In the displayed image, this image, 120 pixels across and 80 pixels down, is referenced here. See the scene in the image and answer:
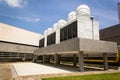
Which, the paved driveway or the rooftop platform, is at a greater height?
the rooftop platform

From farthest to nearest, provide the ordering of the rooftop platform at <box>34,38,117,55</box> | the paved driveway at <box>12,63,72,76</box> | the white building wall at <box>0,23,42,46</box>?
1. the white building wall at <box>0,23,42,46</box>
2. the rooftop platform at <box>34,38,117,55</box>
3. the paved driveway at <box>12,63,72,76</box>

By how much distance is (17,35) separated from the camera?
39688mm

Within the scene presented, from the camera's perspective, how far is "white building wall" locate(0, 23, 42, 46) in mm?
35562

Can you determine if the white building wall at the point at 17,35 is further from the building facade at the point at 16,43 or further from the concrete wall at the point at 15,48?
the concrete wall at the point at 15,48

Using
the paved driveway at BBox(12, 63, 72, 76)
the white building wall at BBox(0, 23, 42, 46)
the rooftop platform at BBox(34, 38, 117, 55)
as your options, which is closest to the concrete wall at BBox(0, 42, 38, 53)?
the white building wall at BBox(0, 23, 42, 46)

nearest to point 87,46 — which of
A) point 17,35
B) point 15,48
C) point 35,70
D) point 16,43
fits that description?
point 35,70

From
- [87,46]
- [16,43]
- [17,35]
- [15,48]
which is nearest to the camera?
[87,46]

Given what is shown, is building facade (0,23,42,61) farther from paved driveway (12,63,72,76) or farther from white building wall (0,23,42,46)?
paved driveway (12,63,72,76)

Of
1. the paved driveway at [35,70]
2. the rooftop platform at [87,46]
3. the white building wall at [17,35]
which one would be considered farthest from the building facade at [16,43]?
the rooftop platform at [87,46]

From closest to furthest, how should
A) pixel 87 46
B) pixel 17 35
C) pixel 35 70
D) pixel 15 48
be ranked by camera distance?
pixel 87 46
pixel 35 70
pixel 15 48
pixel 17 35

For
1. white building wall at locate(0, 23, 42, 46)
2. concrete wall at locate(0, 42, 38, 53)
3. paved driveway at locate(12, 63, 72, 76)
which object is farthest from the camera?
white building wall at locate(0, 23, 42, 46)

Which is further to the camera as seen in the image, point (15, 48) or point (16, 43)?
point (16, 43)

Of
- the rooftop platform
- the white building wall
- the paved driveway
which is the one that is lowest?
the paved driveway

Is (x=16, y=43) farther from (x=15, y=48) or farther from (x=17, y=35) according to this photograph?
(x=17, y=35)
